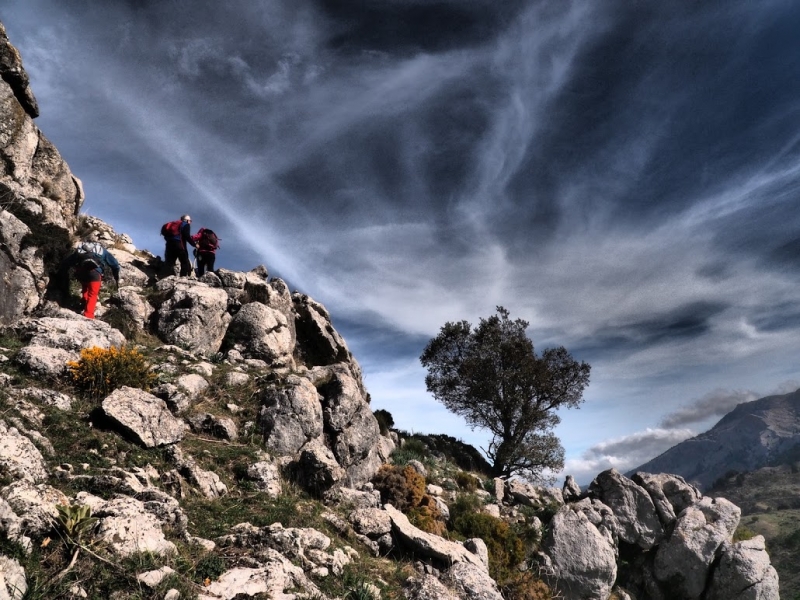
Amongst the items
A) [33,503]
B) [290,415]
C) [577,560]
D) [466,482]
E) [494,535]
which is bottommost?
[577,560]

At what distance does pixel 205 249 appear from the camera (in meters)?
22.6

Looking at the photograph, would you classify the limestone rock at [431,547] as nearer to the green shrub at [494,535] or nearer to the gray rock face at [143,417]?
the green shrub at [494,535]

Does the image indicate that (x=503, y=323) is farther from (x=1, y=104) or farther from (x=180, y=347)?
(x=1, y=104)

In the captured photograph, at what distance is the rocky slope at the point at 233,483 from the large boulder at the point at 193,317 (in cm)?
9

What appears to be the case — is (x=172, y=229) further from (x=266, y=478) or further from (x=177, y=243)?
(x=266, y=478)

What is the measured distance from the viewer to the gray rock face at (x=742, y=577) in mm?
19047

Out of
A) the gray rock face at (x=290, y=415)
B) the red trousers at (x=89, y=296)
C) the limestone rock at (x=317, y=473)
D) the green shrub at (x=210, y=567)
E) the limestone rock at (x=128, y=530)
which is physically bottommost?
the green shrub at (x=210, y=567)

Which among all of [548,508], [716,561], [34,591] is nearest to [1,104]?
[34,591]

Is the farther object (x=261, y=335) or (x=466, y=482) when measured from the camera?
(x=466, y=482)

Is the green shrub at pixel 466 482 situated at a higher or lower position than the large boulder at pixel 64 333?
lower

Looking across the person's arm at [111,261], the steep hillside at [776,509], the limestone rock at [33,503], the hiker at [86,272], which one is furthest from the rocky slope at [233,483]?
the steep hillside at [776,509]

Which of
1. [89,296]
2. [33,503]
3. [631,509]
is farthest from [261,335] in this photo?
[631,509]

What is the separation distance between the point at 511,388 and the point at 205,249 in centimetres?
2269

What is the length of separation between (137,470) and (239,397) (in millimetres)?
5715
